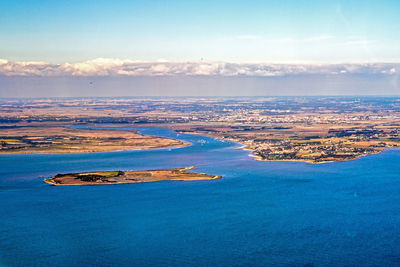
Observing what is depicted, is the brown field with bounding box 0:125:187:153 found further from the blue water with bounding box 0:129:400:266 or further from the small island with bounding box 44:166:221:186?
the small island with bounding box 44:166:221:186

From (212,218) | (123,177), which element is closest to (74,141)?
(123,177)

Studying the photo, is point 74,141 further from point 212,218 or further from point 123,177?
point 212,218

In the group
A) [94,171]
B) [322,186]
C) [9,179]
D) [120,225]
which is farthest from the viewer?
[94,171]

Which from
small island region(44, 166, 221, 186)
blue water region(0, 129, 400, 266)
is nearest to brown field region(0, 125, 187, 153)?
blue water region(0, 129, 400, 266)

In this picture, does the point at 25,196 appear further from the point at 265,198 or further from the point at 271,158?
the point at 271,158

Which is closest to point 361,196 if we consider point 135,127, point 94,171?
point 94,171

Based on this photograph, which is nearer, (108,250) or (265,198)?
(108,250)
